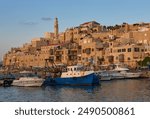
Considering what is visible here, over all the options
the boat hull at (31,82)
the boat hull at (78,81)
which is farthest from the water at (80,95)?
the boat hull at (78,81)

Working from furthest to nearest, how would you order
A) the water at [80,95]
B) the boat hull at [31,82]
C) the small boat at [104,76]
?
the small boat at [104,76], the boat hull at [31,82], the water at [80,95]

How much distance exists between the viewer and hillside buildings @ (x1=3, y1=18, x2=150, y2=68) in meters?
64.5

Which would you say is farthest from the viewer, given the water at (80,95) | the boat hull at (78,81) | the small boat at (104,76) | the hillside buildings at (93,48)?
the hillside buildings at (93,48)

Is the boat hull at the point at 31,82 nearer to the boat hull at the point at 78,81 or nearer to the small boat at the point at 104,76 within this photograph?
the boat hull at the point at 78,81

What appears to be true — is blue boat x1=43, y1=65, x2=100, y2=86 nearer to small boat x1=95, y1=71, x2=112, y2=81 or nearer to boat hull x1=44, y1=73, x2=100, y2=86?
boat hull x1=44, y1=73, x2=100, y2=86

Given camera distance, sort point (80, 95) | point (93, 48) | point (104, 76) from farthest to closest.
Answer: point (93, 48) < point (104, 76) < point (80, 95)

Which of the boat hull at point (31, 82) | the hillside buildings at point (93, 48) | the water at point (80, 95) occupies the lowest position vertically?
the water at point (80, 95)

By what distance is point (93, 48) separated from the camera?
7344 cm

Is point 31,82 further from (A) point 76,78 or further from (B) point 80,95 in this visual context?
(B) point 80,95

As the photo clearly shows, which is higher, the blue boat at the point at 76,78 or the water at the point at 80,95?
the blue boat at the point at 76,78

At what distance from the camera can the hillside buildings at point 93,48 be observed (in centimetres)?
6450

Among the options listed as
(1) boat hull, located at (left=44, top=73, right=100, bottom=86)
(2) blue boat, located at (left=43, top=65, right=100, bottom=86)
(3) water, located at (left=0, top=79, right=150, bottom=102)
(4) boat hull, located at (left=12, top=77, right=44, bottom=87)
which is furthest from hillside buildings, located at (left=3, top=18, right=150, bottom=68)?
(3) water, located at (left=0, top=79, right=150, bottom=102)

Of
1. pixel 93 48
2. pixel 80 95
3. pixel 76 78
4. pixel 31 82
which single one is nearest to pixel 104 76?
pixel 76 78

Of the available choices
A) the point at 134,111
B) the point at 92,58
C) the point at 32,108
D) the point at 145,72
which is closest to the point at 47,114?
the point at 32,108
